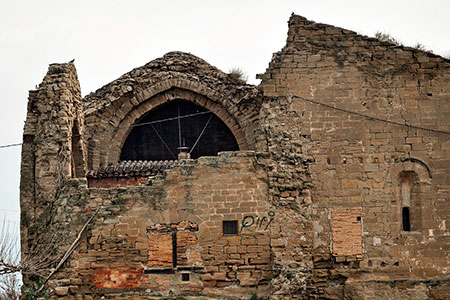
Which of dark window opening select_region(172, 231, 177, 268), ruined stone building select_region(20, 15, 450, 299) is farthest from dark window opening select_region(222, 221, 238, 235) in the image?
dark window opening select_region(172, 231, 177, 268)

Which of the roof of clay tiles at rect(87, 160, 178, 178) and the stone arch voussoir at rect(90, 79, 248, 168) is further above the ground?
the stone arch voussoir at rect(90, 79, 248, 168)

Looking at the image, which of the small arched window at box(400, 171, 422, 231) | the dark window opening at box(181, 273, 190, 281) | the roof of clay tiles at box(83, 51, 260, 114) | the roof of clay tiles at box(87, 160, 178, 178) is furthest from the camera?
the roof of clay tiles at box(83, 51, 260, 114)

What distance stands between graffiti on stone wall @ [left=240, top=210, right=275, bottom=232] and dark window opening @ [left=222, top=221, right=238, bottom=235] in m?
0.12

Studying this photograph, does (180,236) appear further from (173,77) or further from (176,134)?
(173,77)

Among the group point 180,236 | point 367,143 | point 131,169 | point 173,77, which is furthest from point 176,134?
point 367,143

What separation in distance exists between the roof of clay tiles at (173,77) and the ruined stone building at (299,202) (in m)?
4.34

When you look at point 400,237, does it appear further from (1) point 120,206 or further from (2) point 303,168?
(1) point 120,206

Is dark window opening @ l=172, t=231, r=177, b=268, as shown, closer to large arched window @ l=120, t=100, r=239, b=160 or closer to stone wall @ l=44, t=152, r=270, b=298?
stone wall @ l=44, t=152, r=270, b=298

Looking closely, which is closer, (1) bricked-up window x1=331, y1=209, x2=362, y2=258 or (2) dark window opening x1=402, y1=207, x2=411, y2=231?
(1) bricked-up window x1=331, y1=209, x2=362, y2=258

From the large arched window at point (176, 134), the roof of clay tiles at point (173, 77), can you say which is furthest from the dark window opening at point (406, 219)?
the large arched window at point (176, 134)

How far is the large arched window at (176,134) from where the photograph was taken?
62.3ft

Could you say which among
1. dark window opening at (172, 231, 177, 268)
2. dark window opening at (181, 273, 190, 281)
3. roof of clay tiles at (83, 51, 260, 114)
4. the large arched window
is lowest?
dark window opening at (181, 273, 190, 281)

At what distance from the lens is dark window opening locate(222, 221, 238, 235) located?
44.1ft

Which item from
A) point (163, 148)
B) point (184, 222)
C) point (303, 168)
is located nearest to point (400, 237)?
point (303, 168)
